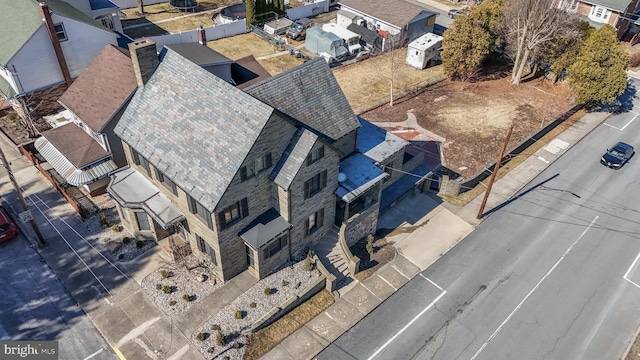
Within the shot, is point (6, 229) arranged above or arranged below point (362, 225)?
below

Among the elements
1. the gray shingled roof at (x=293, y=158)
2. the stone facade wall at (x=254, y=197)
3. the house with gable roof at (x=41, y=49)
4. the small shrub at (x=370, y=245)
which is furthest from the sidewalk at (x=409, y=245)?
the house with gable roof at (x=41, y=49)

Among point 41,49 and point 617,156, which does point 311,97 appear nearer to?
point 41,49

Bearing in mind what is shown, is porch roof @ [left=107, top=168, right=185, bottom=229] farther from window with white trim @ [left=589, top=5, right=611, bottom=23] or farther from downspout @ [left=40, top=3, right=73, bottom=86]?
window with white trim @ [left=589, top=5, right=611, bottom=23]

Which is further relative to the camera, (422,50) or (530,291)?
(422,50)

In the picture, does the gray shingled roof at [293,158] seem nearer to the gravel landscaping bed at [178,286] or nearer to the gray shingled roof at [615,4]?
the gravel landscaping bed at [178,286]

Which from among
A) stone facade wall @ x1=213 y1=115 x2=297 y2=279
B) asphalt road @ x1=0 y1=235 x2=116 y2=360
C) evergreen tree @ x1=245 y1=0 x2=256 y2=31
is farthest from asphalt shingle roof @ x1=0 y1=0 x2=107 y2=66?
stone facade wall @ x1=213 y1=115 x2=297 y2=279

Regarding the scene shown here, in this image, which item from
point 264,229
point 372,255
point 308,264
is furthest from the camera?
point 372,255

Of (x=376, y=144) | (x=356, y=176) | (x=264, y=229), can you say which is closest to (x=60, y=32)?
(x=264, y=229)
